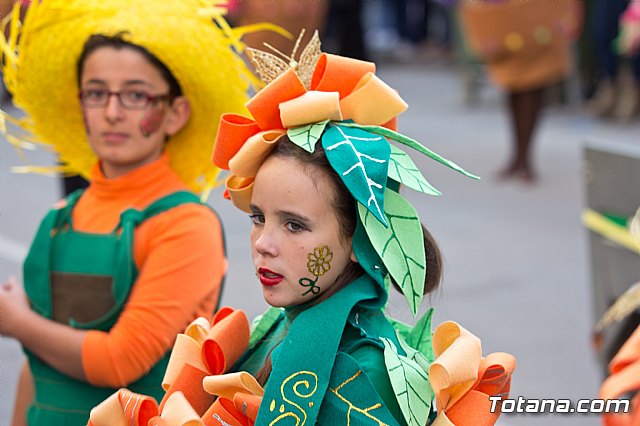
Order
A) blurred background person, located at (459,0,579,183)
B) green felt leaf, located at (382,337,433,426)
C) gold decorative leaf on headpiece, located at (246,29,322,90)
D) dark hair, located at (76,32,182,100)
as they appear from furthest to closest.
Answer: blurred background person, located at (459,0,579,183)
dark hair, located at (76,32,182,100)
gold decorative leaf on headpiece, located at (246,29,322,90)
green felt leaf, located at (382,337,433,426)

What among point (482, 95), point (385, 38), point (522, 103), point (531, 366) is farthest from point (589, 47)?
point (531, 366)

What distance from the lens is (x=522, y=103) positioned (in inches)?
339

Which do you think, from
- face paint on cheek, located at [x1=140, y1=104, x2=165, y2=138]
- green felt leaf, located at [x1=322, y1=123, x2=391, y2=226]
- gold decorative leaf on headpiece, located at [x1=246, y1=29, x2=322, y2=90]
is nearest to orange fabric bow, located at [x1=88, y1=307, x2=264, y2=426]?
green felt leaf, located at [x1=322, y1=123, x2=391, y2=226]

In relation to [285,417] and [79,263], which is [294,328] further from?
[79,263]

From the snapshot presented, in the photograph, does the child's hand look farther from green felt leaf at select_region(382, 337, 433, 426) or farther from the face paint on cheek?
green felt leaf at select_region(382, 337, 433, 426)

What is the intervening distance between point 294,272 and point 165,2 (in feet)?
4.02

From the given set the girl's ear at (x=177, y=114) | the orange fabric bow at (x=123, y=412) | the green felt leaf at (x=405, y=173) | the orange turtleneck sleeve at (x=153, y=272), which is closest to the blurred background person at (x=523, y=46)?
the girl's ear at (x=177, y=114)

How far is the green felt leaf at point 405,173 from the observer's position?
202 centimetres

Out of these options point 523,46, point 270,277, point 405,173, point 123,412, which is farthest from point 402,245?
point 523,46

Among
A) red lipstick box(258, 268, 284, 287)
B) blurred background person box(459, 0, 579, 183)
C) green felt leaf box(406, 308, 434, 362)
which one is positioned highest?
red lipstick box(258, 268, 284, 287)

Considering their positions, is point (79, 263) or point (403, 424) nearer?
point (403, 424)

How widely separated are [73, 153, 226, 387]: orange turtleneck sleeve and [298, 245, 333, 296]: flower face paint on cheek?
80 centimetres

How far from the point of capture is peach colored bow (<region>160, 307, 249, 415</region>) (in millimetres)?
2131

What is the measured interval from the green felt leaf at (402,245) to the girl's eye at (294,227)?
119 millimetres
